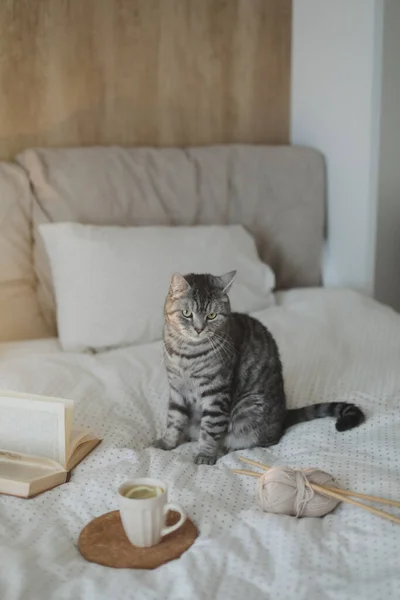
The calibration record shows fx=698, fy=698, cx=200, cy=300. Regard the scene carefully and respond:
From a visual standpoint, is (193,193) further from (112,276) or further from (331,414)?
(331,414)

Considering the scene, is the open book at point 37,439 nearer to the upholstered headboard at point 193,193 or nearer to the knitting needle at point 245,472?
the knitting needle at point 245,472

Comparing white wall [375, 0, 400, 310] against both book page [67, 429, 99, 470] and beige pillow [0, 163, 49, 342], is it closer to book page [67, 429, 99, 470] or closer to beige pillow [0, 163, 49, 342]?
beige pillow [0, 163, 49, 342]

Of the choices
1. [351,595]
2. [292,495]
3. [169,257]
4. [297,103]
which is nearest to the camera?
[351,595]

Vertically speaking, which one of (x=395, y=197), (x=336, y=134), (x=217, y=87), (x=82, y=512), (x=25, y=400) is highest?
(x=217, y=87)

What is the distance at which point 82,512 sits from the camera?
1.27 meters

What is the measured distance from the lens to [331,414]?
1683 mm

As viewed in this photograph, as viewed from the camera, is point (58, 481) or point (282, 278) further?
point (282, 278)

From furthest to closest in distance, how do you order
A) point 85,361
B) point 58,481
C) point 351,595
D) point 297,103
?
Answer: point 297,103 → point 85,361 → point 58,481 → point 351,595

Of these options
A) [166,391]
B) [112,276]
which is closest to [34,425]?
[166,391]

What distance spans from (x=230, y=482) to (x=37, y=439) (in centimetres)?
40

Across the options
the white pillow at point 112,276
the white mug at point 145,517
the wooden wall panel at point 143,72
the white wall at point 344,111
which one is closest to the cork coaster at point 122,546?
the white mug at point 145,517

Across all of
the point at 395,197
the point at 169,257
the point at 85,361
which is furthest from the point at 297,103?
the point at 85,361

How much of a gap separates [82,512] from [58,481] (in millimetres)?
120

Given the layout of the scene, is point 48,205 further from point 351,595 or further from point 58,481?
point 351,595
